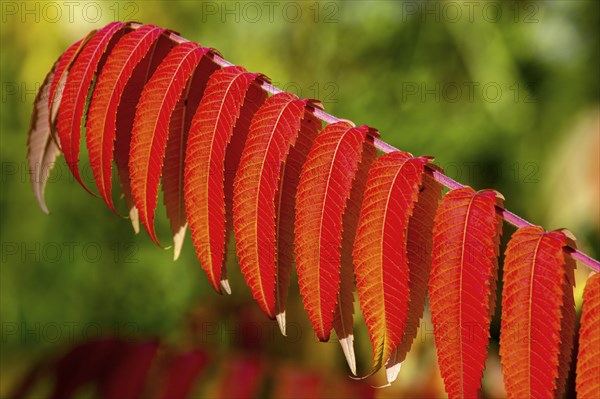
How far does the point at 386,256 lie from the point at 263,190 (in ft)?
0.37

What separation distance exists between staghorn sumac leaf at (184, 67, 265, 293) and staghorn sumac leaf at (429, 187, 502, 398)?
177 millimetres

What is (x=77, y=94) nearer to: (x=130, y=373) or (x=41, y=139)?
(x=41, y=139)

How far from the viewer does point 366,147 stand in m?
0.67

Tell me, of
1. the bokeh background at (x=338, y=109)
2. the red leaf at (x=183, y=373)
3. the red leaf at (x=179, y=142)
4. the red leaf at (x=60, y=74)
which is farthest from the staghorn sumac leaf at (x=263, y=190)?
the bokeh background at (x=338, y=109)

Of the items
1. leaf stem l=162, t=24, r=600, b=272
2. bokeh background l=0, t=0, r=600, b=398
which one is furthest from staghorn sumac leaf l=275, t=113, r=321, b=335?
bokeh background l=0, t=0, r=600, b=398

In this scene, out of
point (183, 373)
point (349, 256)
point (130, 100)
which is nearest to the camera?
point (349, 256)

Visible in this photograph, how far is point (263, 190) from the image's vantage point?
2.05ft

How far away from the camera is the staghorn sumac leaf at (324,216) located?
0.60m

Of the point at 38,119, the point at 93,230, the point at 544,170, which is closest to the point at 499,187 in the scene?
the point at 544,170

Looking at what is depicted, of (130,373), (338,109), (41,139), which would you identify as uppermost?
(41,139)

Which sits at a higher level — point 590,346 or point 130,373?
point 590,346

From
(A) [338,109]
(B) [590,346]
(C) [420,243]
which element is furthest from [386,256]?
(A) [338,109]

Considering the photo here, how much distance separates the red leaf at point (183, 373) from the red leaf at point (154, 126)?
482mm

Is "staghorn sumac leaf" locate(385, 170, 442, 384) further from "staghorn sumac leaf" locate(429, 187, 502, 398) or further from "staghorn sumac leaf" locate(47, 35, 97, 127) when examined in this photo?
"staghorn sumac leaf" locate(47, 35, 97, 127)
